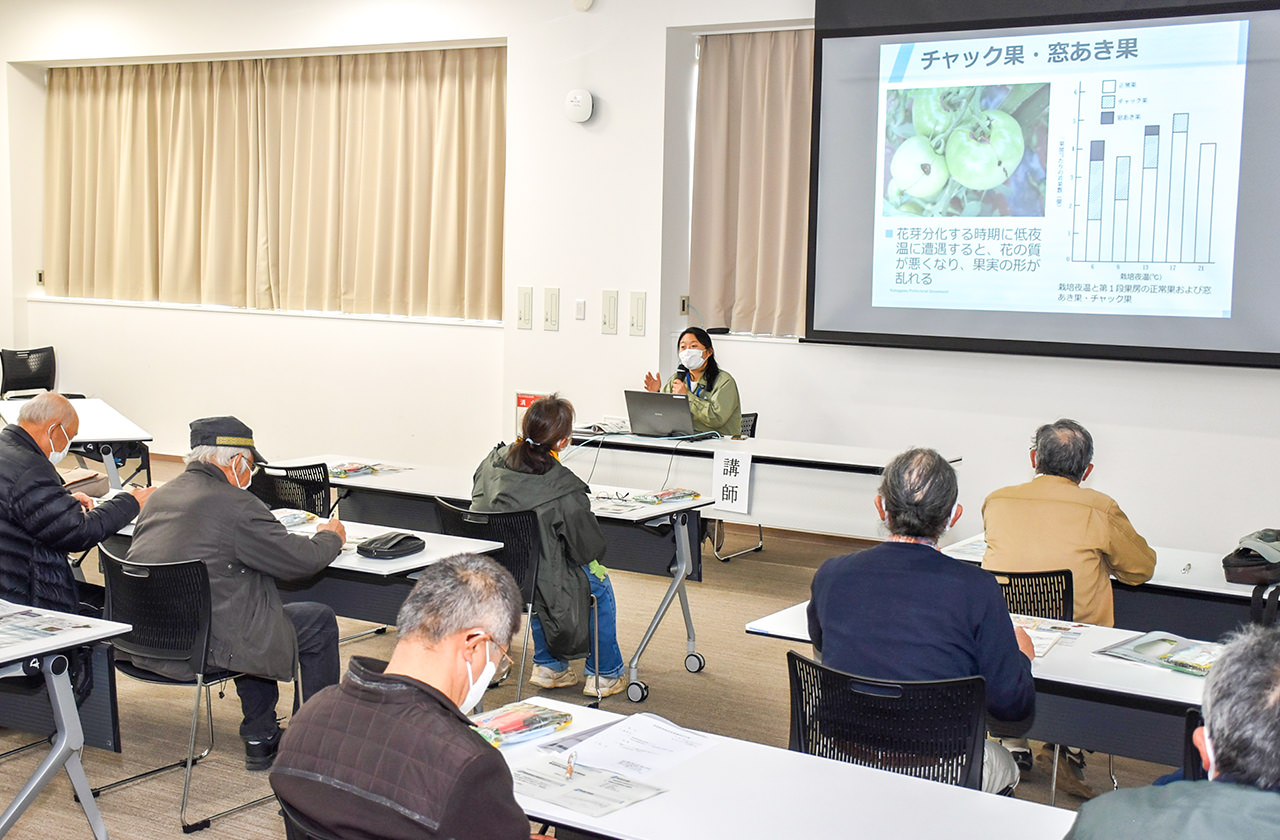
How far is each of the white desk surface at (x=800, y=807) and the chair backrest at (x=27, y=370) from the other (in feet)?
26.8

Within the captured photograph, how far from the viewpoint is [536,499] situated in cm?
429

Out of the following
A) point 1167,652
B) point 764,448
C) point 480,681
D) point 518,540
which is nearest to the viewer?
point 480,681

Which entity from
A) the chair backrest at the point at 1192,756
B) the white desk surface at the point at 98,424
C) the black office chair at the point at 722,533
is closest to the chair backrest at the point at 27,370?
the white desk surface at the point at 98,424

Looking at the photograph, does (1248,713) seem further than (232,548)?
No

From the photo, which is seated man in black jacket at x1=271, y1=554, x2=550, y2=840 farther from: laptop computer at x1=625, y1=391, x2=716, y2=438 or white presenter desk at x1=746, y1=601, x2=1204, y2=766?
laptop computer at x1=625, y1=391, x2=716, y2=438

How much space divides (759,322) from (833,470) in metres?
2.05

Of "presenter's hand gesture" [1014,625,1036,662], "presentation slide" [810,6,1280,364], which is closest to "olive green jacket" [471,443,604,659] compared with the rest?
"presenter's hand gesture" [1014,625,1036,662]

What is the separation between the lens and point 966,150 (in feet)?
21.5

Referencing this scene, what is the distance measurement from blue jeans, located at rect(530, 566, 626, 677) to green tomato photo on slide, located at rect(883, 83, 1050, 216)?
332cm

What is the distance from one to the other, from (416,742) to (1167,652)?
2068 millimetres

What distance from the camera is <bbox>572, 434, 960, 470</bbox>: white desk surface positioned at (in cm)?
569

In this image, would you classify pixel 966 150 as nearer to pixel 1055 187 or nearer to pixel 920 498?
pixel 1055 187

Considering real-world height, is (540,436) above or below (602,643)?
above

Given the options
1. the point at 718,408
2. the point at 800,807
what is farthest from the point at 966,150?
the point at 800,807
